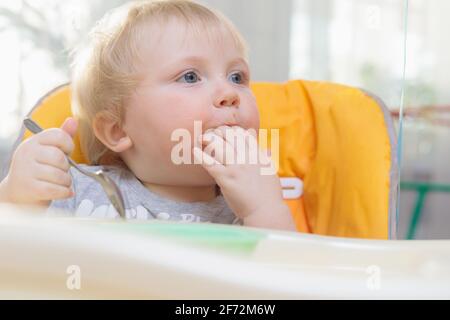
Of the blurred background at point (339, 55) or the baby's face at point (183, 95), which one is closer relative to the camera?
the baby's face at point (183, 95)

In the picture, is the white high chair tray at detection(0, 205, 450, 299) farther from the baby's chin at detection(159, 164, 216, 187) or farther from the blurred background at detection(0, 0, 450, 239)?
the blurred background at detection(0, 0, 450, 239)

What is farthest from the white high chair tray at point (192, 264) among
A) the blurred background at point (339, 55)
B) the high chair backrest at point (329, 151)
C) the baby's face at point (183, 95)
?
the blurred background at point (339, 55)

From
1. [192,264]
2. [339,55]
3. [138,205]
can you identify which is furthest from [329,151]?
[339,55]

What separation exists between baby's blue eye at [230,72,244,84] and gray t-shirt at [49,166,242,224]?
193 millimetres

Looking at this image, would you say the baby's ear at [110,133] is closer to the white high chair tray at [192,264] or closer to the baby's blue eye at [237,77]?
the baby's blue eye at [237,77]

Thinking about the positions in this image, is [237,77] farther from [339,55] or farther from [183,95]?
[339,55]

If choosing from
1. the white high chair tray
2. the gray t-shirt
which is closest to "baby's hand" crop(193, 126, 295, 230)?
the gray t-shirt

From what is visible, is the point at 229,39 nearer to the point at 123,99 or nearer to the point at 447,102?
the point at 123,99

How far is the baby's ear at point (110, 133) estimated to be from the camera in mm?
950

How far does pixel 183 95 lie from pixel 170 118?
4 centimetres

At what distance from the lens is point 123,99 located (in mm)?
930

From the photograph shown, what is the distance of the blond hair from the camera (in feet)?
3.01

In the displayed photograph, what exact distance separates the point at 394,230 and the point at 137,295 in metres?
0.63
